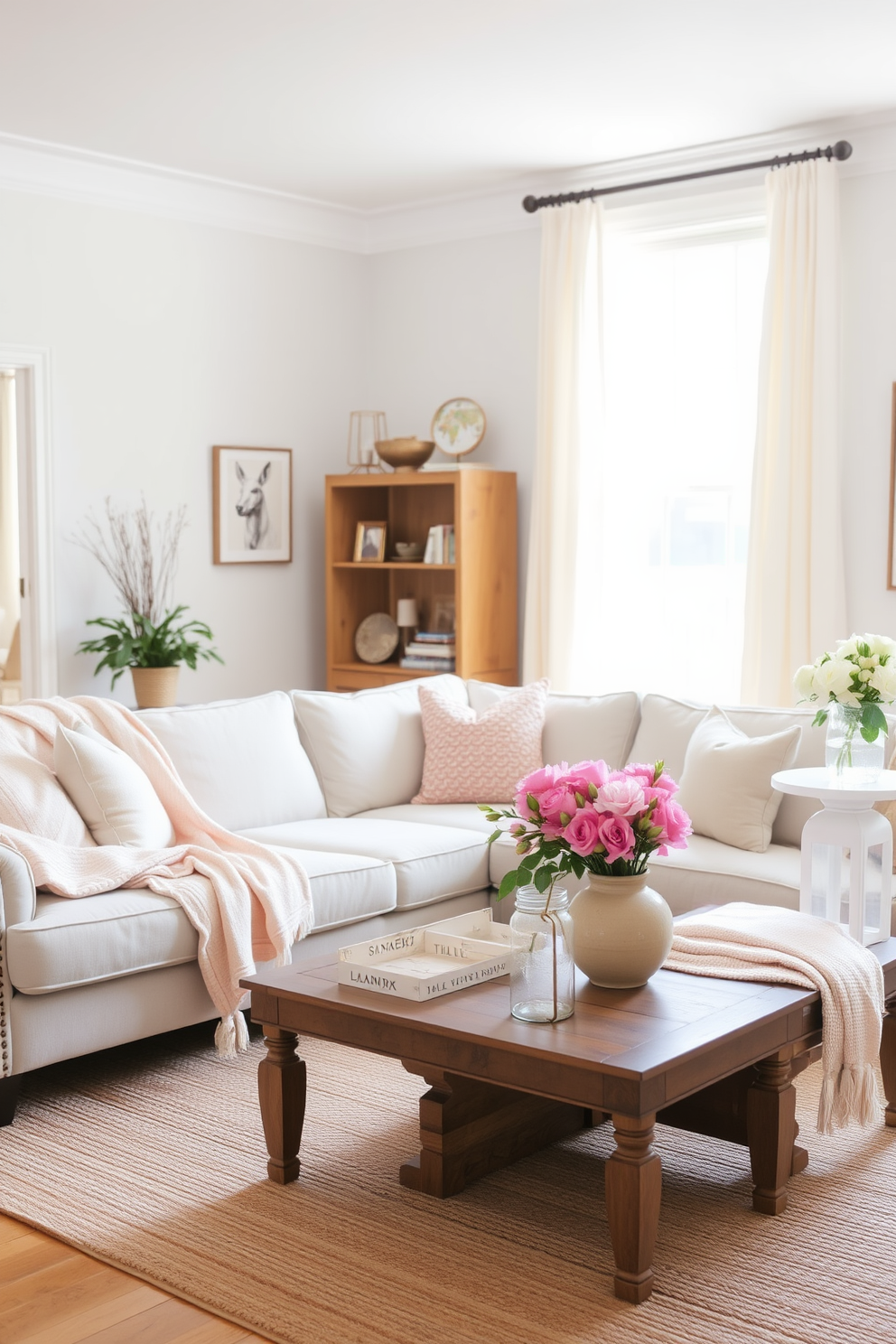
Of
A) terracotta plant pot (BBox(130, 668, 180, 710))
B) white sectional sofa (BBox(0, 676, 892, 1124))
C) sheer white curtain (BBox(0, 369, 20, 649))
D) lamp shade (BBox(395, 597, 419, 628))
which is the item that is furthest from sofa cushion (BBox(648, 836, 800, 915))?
sheer white curtain (BBox(0, 369, 20, 649))

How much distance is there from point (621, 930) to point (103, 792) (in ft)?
5.37

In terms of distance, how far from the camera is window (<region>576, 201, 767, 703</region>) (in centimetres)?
581

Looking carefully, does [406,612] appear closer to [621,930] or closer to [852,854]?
→ [852,854]

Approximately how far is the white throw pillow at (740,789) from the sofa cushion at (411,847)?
0.67 metres

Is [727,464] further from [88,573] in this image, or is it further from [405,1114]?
[405,1114]

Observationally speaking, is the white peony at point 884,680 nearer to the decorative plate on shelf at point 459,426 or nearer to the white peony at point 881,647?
the white peony at point 881,647

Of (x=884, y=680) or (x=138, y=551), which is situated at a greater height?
(x=138, y=551)

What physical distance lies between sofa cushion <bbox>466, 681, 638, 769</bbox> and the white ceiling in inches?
81.9

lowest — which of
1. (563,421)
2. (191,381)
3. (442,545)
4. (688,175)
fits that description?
(442,545)

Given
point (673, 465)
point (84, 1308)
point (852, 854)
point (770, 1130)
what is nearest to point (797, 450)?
point (673, 465)

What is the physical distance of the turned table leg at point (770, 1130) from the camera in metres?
2.70

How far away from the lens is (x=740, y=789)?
4.07 m

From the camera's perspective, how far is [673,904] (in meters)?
3.96

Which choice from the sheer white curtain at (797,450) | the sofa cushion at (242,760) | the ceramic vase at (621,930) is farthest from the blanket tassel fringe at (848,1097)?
the sheer white curtain at (797,450)
